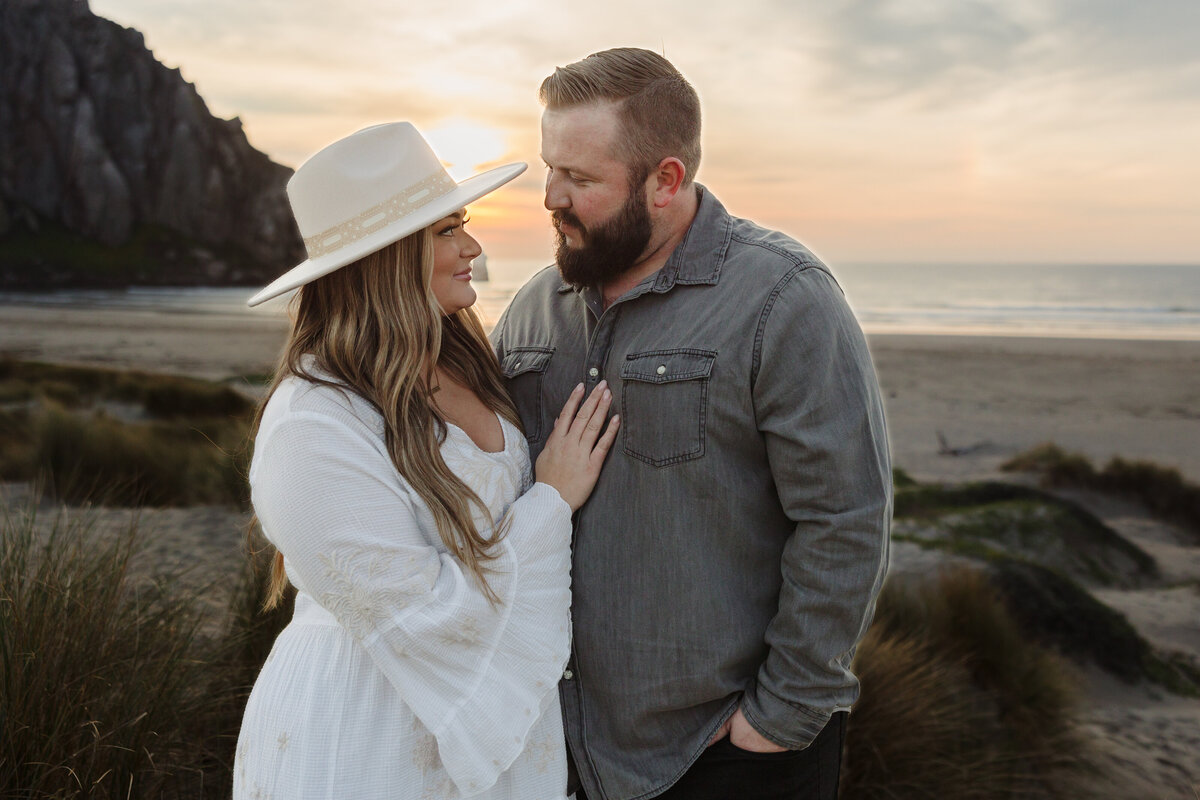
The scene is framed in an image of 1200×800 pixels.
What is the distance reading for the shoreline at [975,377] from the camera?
11.9 m

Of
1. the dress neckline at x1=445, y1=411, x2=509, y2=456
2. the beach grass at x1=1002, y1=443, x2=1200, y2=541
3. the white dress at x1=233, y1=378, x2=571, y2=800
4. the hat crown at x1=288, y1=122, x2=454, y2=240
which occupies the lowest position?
the beach grass at x1=1002, y1=443, x2=1200, y2=541

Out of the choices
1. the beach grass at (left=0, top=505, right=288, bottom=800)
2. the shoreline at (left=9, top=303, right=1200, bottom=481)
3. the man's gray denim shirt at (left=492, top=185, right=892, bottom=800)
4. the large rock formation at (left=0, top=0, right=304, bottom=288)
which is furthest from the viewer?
the large rock formation at (left=0, top=0, right=304, bottom=288)

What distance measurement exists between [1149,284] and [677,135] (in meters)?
65.0

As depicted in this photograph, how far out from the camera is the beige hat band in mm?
1998

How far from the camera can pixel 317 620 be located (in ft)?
6.39

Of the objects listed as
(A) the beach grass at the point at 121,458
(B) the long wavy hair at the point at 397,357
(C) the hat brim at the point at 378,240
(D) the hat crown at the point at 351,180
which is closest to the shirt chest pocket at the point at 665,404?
(B) the long wavy hair at the point at 397,357

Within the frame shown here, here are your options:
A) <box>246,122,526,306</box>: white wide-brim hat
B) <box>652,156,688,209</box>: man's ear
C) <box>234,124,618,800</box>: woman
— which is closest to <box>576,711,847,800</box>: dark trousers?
<box>234,124,618,800</box>: woman

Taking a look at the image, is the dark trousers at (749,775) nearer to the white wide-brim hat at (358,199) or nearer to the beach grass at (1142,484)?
the white wide-brim hat at (358,199)

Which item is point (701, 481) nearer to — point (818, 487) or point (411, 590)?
point (818, 487)

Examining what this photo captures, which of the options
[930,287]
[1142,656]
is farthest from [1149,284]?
[1142,656]

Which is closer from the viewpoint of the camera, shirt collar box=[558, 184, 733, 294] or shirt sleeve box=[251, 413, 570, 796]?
shirt sleeve box=[251, 413, 570, 796]

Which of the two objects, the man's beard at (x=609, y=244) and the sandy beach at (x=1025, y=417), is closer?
the man's beard at (x=609, y=244)

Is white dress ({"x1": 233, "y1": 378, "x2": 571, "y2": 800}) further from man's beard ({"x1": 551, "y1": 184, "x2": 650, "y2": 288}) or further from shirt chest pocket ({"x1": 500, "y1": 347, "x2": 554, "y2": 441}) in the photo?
man's beard ({"x1": 551, "y1": 184, "x2": 650, "y2": 288})

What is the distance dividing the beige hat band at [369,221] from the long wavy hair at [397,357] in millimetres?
54
